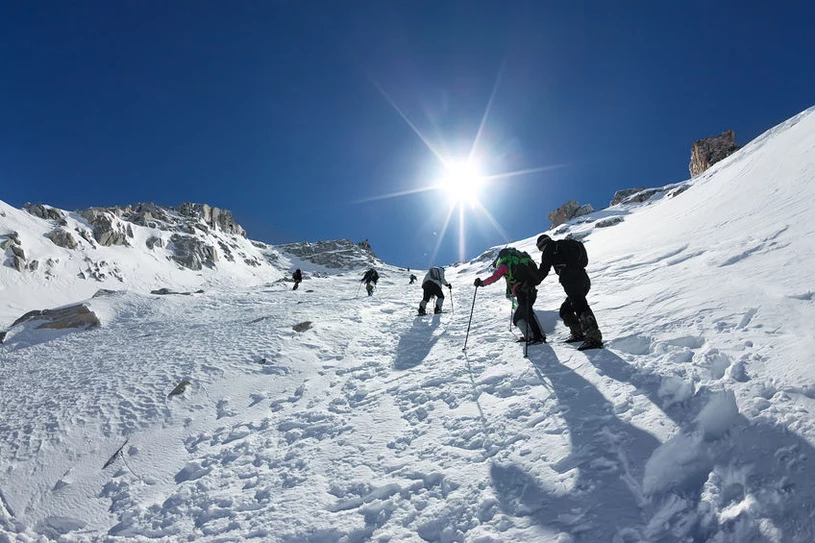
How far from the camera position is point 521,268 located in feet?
→ 25.1

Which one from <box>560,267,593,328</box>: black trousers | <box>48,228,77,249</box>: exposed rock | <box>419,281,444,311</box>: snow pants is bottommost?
<box>560,267,593,328</box>: black trousers

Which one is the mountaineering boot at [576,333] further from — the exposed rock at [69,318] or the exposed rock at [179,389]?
the exposed rock at [69,318]

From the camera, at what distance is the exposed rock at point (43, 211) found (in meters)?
62.8

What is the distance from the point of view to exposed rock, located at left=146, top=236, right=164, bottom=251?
74.1 meters

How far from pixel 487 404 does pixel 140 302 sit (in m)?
20.6

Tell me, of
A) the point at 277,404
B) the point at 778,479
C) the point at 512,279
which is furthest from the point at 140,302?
the point at 778,479

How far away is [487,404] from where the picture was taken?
5094 millimetres

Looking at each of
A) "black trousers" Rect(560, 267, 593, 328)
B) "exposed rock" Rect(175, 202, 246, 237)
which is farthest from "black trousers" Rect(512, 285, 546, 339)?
"exposed rock" Rect(175, 202, 246, 237)

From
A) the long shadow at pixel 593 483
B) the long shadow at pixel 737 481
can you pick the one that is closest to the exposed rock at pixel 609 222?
the long shadow at pixel 593 483

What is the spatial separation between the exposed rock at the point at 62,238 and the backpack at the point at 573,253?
245 feet

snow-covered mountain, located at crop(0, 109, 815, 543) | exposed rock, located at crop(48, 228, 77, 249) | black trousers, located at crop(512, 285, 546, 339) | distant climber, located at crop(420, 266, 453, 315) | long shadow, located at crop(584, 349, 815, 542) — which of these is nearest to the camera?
long shadow, located at crop(584, 349, 815, 542)

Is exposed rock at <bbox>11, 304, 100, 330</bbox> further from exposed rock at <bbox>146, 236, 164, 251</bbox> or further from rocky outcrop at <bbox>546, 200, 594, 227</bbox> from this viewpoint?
rocky outcrop at <bbox>546, 200, 594, 227</bbox>

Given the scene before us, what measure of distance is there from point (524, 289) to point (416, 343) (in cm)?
342

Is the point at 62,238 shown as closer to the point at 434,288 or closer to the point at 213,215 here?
the point at 434,288
